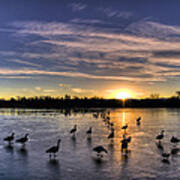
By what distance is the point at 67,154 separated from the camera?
17.5m

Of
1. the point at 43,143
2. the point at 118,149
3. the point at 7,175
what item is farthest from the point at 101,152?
the point at 7,175

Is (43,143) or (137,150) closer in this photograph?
(137,150)

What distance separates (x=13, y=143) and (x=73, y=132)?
7346mm

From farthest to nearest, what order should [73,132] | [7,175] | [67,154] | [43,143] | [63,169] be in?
1. [73,132]
2. [43,143]
3. [67,154]
4. [63,169]
5. [7,175]

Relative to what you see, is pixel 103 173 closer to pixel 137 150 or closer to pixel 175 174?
pixel 175 174

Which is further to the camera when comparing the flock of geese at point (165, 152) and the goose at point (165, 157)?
the flock of geese at point (165, 152)

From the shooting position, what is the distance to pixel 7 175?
12.6 meters

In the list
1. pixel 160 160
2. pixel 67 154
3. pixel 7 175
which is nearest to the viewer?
pixel 7 175

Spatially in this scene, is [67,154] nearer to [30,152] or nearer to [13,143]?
[30,152]

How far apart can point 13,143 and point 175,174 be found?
1464 cm

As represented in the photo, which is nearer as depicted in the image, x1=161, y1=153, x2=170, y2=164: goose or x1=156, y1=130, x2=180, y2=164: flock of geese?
x1=161, y1=153, x2=170, y2=164: goose

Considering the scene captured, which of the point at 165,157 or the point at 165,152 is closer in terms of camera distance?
the point at 165,157

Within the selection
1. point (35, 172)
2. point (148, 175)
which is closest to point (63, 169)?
point (35, 172)

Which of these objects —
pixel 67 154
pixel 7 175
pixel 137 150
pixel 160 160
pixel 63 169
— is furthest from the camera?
pixel 137 150
